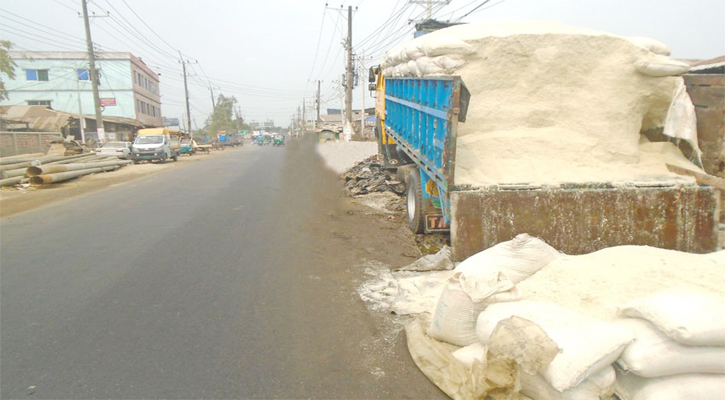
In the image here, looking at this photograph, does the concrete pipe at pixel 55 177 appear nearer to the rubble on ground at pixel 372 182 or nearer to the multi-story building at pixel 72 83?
the rubble on ground at pixel 372 182

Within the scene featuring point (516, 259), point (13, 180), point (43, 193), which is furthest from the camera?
point (13, 180)

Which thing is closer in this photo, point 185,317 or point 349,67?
point 185,317

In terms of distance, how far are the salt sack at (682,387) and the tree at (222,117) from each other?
75.0 meters

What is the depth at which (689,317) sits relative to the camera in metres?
2.01

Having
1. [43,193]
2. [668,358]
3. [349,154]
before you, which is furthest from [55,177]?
[668,358]

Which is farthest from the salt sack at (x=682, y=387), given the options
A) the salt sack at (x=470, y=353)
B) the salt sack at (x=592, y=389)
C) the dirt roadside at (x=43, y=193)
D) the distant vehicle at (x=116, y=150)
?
the distant vehicle at (x=116, y=150)

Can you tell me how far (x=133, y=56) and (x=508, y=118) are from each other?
164 feet

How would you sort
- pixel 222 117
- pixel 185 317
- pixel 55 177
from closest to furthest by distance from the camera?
pixel 185 317 → pixel 55 177 → pixel 222 117

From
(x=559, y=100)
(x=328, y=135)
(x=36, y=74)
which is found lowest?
(x=328, y=135)

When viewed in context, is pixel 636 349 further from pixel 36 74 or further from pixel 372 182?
pixel 36 74

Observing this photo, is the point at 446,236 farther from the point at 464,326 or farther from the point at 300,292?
the point at 464,326

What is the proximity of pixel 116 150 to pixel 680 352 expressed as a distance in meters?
26.0

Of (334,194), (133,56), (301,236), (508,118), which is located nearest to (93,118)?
(133,56)

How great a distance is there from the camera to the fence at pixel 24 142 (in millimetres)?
19859
